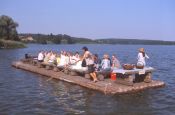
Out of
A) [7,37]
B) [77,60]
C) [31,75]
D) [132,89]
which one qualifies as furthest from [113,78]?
[7,37]

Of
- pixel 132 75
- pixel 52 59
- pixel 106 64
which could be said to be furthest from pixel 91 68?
pixel 52 59

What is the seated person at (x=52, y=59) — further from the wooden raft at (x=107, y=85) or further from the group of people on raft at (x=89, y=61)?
the wooden raft at (x=107, y=85)

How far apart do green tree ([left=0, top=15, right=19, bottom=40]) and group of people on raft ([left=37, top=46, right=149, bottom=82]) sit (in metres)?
81.6

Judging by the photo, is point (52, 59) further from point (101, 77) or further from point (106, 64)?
point (101, 77)

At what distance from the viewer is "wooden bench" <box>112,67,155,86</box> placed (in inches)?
735

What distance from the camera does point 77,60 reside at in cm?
2414

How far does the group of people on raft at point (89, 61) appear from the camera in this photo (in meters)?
19.8

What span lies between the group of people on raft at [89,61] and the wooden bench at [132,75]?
735 mm

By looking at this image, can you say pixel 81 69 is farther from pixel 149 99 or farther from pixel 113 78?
pixel 149 99

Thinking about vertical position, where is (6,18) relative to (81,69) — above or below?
above

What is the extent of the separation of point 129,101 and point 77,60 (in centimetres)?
824

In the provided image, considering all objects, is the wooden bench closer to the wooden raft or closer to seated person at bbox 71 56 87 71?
the wooden raft

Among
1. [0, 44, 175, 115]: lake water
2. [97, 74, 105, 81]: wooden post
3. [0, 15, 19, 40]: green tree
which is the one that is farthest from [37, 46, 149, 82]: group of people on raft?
[0, 15, 19, 40]: green tree

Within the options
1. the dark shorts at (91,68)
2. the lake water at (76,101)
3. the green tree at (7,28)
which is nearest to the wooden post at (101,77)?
the dark shorts at (91,68)
